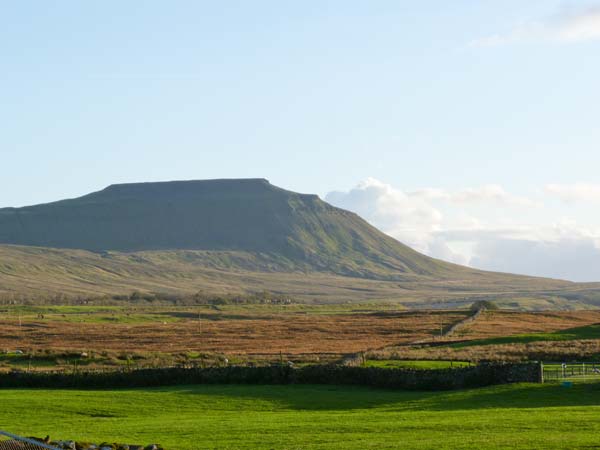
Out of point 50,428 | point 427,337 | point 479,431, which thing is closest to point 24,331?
point 427,337

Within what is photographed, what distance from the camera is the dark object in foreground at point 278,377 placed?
4575 cm

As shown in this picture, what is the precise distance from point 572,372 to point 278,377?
48.7ft

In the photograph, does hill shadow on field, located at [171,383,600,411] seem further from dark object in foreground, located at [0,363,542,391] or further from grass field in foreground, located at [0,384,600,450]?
dark object in foreground, located at [0,363,542,391]

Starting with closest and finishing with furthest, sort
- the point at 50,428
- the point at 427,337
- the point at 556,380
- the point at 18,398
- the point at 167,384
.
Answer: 1. the point at 50,428
2. the point at 18,398
3. the point at 556,380
4. the point at 167,384
5. the point at 427,337

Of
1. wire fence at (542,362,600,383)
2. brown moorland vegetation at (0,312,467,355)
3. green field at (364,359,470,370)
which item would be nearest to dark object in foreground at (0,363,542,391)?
wire fence at (542,362,600,383)

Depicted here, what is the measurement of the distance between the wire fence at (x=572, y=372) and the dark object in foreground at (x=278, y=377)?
3.68 metres

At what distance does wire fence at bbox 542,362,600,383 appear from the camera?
153ft

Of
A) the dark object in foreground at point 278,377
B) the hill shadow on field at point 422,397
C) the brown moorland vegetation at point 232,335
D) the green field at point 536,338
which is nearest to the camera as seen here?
the hill shadow on field at point 422,397

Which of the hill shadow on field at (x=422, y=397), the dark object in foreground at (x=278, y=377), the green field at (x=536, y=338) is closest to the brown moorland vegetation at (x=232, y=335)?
the green field at (x=536, y=338)

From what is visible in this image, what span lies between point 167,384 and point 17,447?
1081 inches

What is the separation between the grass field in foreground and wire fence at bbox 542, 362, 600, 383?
4086 millimetres

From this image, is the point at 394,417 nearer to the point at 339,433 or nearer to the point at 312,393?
the point at 339,433

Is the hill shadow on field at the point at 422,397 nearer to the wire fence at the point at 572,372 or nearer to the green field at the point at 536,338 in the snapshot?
the wire fence at the point at 572,372

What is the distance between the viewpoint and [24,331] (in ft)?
354
